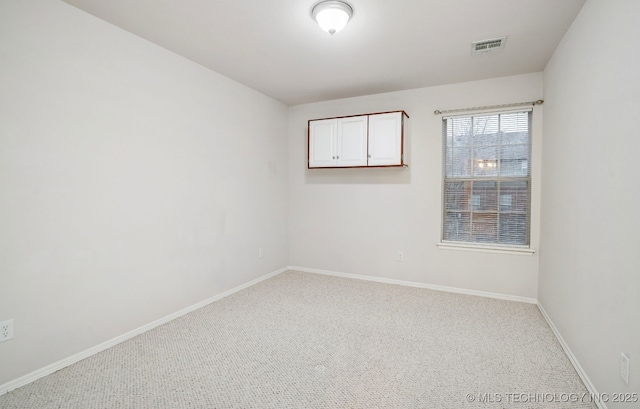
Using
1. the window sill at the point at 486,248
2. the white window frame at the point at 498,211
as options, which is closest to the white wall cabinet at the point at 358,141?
the white window frame at the point at 498,211

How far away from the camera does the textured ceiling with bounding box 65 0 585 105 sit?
2201mm

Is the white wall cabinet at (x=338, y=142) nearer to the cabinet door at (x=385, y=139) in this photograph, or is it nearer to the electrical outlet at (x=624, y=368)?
the cabinet door at (x=385, y=139)

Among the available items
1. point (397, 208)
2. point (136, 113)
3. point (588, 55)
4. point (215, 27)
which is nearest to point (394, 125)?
point (397, 208)

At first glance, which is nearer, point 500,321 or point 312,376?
point 312,376

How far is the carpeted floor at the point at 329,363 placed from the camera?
1794 mm

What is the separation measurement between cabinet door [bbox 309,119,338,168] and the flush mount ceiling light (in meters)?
1.86

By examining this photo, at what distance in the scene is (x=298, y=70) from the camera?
335cm

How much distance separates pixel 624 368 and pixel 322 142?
347cm

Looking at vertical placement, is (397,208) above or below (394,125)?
below

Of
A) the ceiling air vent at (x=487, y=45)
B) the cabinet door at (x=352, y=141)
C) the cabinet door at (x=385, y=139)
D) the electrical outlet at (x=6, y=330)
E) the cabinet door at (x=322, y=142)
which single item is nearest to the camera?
the electrical outlet at (x=6, y=330)

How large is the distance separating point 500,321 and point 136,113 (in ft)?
12.3

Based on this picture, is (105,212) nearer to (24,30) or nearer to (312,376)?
(24,30)

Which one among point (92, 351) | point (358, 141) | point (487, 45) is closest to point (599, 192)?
point (487, 45)

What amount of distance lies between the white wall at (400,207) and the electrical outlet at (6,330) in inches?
128
